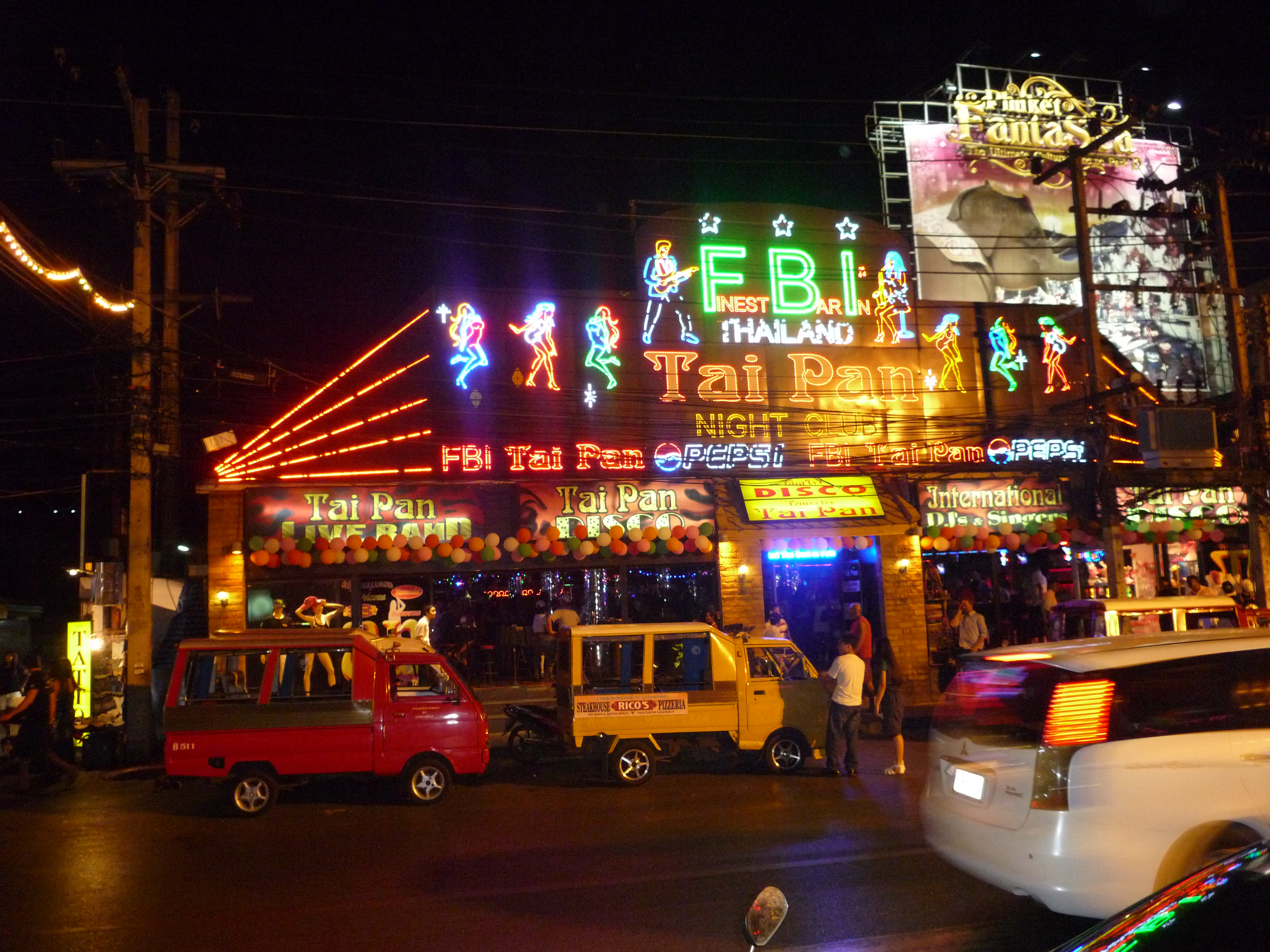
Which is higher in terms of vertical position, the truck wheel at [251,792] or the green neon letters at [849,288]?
the green neon letters at [849,288]

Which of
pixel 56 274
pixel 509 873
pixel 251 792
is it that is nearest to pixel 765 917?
pixel 509 873

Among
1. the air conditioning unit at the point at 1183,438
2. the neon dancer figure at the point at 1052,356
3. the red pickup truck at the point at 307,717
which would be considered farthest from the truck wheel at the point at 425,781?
the neon dancer figure at the point at 1052,356

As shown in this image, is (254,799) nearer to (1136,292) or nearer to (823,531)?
(823,531)

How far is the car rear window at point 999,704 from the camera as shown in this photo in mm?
5793

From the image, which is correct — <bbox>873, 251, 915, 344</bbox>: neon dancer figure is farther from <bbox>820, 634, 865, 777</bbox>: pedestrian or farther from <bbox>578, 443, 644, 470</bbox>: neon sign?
<bbox>820, 634, 865, 777</bbox>: pedestrian

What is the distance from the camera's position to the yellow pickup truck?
12117 mm

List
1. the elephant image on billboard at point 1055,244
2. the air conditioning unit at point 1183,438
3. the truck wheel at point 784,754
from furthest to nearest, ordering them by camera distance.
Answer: the elephant image on billboard at point 1055,244 → the air conditioning unit at point 1183,438 → the truck wheel at point 784,754

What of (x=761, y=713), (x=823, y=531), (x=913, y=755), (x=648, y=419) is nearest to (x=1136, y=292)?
(x=823, y=531)

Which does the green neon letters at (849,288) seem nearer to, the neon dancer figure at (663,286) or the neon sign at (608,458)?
the neon dancer figure at (663,286)

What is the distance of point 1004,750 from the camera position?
19.3ft

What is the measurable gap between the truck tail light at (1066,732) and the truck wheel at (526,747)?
8.49m

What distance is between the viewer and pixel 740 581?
2014 centimetres

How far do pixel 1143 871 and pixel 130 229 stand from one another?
17.1m

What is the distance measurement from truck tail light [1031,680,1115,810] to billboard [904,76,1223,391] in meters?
25.9
